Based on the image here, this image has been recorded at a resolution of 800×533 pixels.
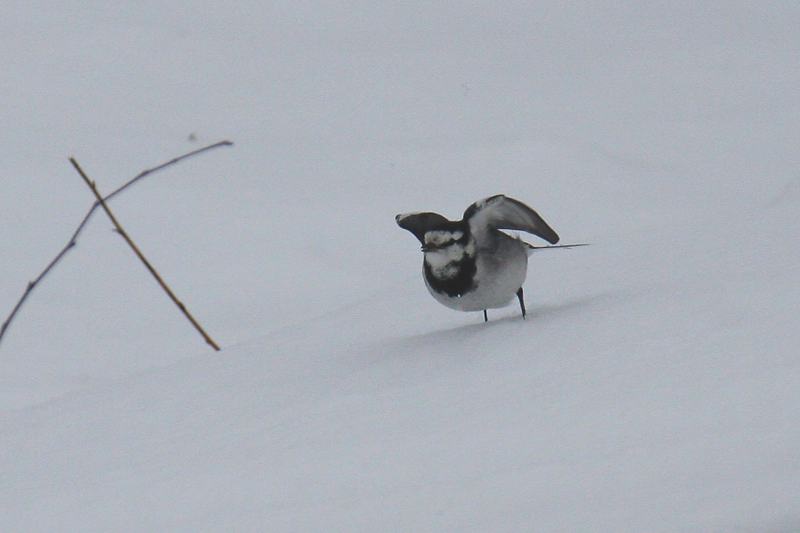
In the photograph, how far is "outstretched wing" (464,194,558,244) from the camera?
3656mm

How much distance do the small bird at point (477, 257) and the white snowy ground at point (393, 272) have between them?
4.0 inches

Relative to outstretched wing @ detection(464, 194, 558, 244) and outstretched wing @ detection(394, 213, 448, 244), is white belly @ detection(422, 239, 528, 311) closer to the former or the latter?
outstretched wing @ detection(464, 194, 558, 244)

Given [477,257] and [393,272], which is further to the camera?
[393,272]

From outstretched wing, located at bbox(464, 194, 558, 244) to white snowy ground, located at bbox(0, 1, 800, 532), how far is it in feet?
0.85

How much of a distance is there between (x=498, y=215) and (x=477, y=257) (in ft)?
0.53

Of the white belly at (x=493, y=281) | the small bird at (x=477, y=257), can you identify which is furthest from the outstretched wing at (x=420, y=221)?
the white belly at (x=493, y=281)

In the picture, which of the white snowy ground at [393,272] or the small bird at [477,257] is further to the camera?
the small bird at [477,257]

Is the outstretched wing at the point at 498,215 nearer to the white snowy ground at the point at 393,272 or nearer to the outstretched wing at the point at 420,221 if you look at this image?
the outstretched wing at the point at 420,221

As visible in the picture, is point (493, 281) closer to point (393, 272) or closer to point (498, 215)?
point (498, 215)

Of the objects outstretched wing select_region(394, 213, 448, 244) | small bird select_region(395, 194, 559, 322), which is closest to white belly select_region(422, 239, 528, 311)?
small bird select_region(395, 194, 559, 322)

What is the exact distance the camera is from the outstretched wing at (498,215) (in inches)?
144

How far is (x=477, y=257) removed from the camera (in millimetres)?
3588

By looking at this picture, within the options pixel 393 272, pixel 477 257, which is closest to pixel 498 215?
pixel 477 257

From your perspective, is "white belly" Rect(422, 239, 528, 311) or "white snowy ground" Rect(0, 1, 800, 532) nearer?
"white snowy ground" Rect(0, 1, 800, 532)
